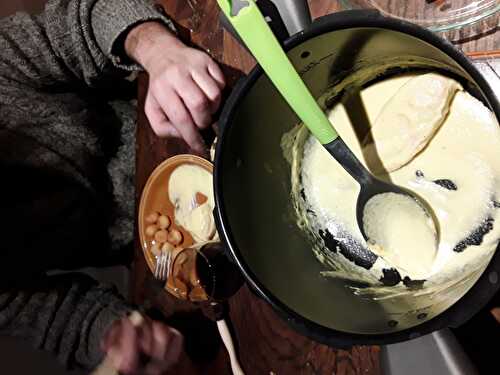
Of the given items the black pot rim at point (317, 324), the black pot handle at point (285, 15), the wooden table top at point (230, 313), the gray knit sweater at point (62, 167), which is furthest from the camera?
the gray knit sweater at point (62, 167)

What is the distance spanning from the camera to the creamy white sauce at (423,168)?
0.59m

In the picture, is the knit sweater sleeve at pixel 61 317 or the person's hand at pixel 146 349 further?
the knit sweater sleeve at pixel 61 317

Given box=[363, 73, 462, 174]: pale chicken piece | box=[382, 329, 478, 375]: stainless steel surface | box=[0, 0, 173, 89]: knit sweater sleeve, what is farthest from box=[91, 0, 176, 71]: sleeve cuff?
box=[382, 329, 478, 375]: stainless steel surface

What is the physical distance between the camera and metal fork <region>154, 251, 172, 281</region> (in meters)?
0.97

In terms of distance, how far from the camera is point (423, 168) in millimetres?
644

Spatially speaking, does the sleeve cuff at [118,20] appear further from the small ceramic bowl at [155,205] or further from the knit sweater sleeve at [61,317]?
the knit sweater sleeve at [61,317]

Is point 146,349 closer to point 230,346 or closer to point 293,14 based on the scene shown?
point 230,346

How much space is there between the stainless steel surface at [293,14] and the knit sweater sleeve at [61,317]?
751 mm

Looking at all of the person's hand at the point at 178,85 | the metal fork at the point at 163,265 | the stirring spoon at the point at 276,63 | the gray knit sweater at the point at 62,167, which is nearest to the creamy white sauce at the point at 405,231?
the stirring spoon at the point at 276,63

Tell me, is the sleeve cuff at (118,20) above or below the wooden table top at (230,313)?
above

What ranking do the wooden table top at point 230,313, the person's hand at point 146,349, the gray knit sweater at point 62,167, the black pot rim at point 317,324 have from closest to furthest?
1. the black pot rim at point 317,324
2. the wooden table top at point 230,313
3. the person's hand at point 146,349
4. the gray knit sweater at point 62,167

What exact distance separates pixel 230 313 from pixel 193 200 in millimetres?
226

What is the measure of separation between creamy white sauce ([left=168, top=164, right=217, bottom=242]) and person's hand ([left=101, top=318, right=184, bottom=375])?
0.19 meters

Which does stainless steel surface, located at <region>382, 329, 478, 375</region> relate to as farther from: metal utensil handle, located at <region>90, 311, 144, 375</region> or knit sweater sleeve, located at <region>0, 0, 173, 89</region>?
knit sweater sleeve, located at <region>0, 0, 173, 89</region>
